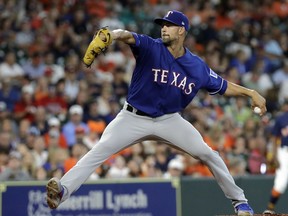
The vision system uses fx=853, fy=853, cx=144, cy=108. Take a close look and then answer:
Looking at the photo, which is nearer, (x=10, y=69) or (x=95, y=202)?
(x=95, y=202)

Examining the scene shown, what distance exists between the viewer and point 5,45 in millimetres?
14680

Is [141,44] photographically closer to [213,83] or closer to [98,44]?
[98,44]

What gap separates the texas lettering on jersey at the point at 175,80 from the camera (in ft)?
25.2

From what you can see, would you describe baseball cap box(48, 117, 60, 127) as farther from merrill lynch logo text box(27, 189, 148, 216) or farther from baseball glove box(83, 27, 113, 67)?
baseball glove box(83, 27, 113, 67)

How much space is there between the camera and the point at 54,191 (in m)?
7.42

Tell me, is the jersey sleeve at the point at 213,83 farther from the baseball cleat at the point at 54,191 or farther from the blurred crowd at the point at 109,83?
the blurred crowd at the point at 109,83

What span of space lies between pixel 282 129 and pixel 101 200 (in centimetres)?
289

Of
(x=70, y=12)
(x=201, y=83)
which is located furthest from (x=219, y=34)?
(x=201, y=83)

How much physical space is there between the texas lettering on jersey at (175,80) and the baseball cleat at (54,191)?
1.28 m

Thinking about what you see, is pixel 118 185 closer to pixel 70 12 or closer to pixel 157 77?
pixel 157 77

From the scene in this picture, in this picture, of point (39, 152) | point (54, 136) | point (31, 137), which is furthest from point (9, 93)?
point (39, 152)

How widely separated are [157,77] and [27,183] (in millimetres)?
3939

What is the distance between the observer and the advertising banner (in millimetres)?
11008

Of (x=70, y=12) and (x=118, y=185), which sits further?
(x=70, y=12)
